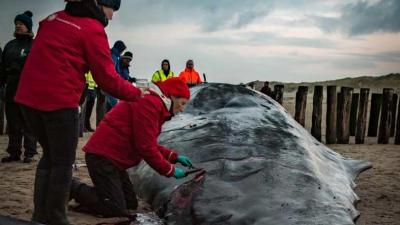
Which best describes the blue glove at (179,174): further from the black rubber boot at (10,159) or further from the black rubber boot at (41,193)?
the black rubber boot at (10,159)

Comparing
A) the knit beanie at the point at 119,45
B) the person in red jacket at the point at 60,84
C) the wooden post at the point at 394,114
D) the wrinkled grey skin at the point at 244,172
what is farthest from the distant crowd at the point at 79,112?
the wooden post at the point at 394,114

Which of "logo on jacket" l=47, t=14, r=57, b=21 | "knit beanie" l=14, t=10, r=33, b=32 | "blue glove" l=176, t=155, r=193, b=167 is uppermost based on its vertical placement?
"knit beanie" l=14, t=10, r=33, b=32

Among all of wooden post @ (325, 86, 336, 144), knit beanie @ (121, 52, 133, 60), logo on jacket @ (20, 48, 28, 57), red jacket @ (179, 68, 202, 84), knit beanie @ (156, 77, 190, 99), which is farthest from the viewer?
red jacket @ (179, 68, 202, 84)

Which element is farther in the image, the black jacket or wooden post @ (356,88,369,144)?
wooden post @ (356,88,369,144)

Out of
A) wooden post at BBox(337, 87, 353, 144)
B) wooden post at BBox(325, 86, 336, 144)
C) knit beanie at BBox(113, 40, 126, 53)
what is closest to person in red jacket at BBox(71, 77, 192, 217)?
knit beanie at BBox(113, 40, 126, 53)

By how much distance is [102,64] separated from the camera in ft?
11.5

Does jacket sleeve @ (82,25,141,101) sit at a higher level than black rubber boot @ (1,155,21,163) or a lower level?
higher

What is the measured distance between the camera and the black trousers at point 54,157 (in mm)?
3461

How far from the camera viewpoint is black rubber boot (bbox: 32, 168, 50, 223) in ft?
11.7

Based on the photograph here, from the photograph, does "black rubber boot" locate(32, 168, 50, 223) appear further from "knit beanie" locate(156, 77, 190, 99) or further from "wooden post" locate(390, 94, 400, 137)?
"wooden post" locate(390, 94, 400, 137)

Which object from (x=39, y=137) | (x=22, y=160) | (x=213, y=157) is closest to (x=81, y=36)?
(x=39, y=137)

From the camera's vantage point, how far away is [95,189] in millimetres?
4422

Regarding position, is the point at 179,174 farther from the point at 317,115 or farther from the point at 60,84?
the point at 317,115

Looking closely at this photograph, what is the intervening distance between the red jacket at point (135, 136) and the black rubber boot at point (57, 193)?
0.75 m
